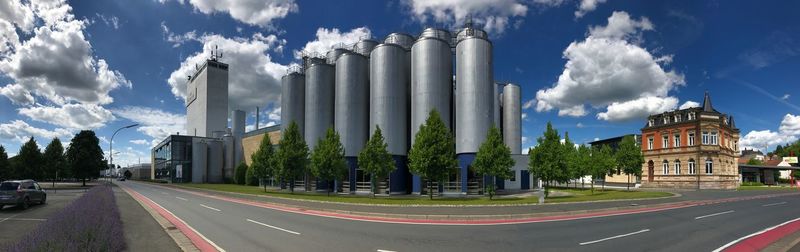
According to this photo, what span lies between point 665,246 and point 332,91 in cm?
4247

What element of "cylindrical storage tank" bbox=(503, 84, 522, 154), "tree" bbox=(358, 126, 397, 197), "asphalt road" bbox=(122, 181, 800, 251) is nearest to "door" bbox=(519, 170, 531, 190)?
"cylindrical storage tank" bbox=(503, 84, 522, 154)

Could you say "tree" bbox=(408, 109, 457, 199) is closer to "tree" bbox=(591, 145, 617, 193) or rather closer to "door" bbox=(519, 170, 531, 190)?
"door" bbox=(519, 170, 531, 190)

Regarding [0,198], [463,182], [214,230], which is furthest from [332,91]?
[214,230]

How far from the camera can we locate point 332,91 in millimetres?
50125

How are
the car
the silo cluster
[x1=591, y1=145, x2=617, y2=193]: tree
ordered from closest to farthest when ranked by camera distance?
1. the car
2. the silo cluster
3. [x1=591, y1=145, x2=617, y2=193]: tree

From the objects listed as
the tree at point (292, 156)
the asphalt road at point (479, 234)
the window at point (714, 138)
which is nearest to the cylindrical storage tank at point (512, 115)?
the window at point (714, 138)

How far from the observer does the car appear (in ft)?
72.2

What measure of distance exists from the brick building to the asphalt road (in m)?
43.5

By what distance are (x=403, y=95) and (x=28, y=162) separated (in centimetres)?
6210

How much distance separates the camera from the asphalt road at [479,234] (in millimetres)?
11086

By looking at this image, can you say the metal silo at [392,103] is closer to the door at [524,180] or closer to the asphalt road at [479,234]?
the door at [524,180]

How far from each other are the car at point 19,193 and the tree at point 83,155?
155ft

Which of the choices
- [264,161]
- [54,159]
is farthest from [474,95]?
[54,159]

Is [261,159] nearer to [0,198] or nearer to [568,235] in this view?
[0,198]
